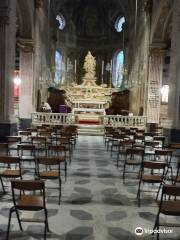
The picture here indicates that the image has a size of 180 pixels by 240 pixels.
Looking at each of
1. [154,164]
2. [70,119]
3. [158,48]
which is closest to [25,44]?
[70,119]

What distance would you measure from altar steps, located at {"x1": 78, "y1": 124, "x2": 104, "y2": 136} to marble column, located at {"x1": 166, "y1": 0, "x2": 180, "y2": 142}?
5919 millimetres

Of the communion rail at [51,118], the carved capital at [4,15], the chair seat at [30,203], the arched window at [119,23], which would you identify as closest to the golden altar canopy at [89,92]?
the communion rail at [51,118]

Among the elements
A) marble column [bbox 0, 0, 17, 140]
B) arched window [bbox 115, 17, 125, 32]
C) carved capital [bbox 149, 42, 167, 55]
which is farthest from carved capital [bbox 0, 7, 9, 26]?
arched window [bbox 115, 17, 125, 32]

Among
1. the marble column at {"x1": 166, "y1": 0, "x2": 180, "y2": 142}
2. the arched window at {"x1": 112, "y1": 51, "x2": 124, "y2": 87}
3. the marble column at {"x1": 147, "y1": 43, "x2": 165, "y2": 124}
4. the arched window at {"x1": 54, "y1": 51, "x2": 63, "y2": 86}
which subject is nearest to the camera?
the marble column at {"x1": 166, "y1": 0, "x2": 180, "y2": 142}

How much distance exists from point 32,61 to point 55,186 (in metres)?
14.7

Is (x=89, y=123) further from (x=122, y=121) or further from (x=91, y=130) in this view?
(x=122, y=121)

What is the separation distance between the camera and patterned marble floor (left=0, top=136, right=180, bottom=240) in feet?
15.1

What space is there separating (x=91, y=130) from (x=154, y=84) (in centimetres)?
532

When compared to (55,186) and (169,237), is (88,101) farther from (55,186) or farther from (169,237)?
(169,237)

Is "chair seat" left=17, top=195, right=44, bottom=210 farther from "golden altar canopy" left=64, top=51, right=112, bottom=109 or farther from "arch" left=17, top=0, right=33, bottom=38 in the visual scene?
"golden altar canopy" left=64, top=51, right=112, bottom=109

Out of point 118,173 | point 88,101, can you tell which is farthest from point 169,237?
point 88,101

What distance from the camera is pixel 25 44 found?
20.3 meters

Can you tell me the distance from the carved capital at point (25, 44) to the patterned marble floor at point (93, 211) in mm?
13550

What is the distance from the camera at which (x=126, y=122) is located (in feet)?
66.8
